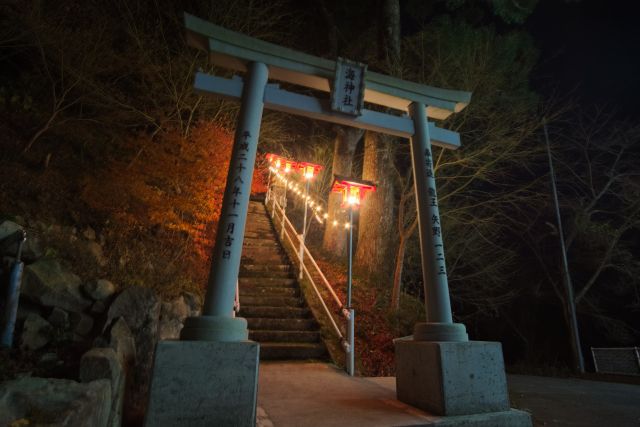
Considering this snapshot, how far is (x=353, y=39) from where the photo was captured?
1438 cm

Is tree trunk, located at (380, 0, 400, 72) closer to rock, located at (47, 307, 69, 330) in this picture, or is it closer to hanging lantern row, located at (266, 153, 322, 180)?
hanging lantern row, located at (266, 153, 322, 180)

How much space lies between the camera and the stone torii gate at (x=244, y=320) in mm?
2783

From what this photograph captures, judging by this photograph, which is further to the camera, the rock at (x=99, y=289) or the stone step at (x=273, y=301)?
the stone step at (x=273, y=301)

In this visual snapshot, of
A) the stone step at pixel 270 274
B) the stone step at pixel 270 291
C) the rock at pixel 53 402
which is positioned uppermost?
the stone step at pixel 270 274

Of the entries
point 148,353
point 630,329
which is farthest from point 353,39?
point 630,329

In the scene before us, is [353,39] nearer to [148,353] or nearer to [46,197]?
[46,197]

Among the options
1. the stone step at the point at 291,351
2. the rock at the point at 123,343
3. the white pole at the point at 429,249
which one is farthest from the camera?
the stone step at the point at 291,351

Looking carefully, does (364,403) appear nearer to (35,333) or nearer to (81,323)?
(81,323)

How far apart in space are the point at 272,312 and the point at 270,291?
35.8 inches

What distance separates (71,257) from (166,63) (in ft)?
25.3

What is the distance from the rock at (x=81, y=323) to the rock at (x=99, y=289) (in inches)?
10.1

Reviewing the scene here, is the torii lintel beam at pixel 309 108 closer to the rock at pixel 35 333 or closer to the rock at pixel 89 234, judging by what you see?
the rock at pixel 35 333

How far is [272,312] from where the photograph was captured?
24.5 ft

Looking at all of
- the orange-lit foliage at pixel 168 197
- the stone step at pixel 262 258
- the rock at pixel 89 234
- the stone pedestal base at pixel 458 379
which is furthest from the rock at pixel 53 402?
the stone step at pixel 262 258
